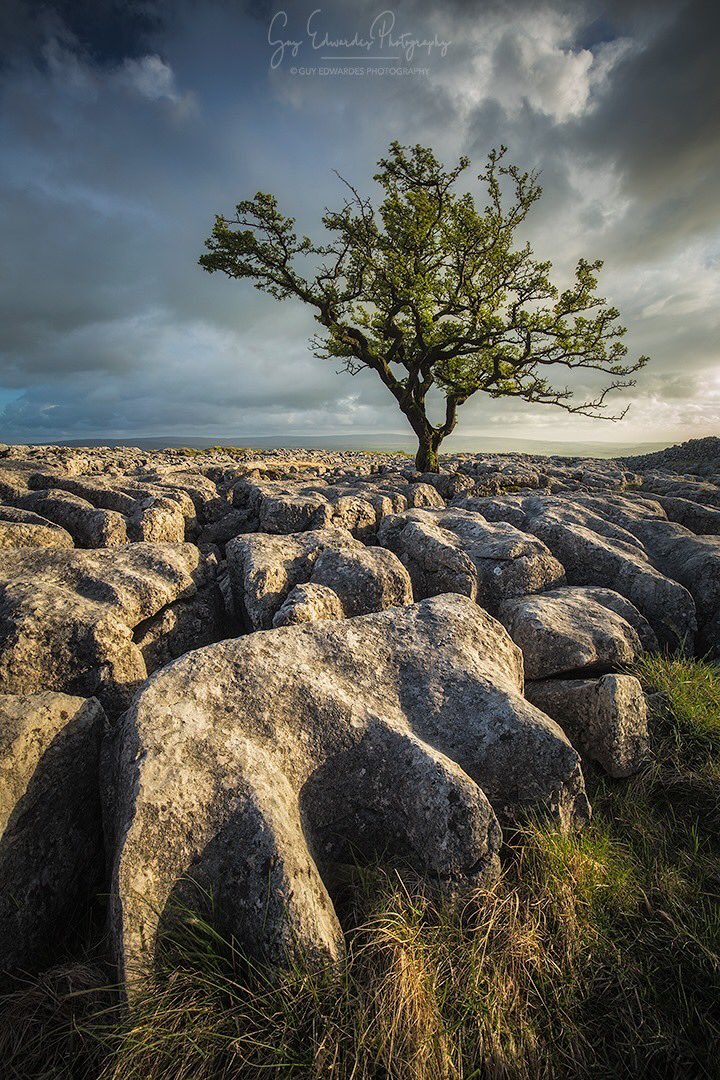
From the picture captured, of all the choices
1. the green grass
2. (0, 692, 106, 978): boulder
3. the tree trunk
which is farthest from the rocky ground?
the tree trunk

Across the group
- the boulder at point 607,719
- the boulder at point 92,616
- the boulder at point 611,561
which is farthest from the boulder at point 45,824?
the boulder at point 611,561

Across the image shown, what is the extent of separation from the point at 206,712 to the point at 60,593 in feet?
11.5

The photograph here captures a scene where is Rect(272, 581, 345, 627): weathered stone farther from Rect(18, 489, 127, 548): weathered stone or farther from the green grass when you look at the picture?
Rect(18, 489, 127, 548): weathered stone

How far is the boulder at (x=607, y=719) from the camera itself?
615cm

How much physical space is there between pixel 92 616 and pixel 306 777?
385 centimetres

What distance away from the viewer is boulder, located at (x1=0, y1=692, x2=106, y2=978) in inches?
155

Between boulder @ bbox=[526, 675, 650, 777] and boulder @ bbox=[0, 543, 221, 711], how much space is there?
602 centimetres

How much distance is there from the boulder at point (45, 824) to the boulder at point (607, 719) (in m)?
6.06

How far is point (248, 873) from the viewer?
12.4ft

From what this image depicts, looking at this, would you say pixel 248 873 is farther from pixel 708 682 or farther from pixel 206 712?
pixel 708 682

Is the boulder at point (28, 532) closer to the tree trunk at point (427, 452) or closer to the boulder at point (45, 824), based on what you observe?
the boulder at point (45, 824)

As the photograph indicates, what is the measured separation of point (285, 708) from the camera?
5094mm

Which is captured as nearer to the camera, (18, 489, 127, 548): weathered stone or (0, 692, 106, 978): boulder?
(0, 692, 106, 978): boulder

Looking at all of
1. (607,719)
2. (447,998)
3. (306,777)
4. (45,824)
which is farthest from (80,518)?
(607,719)
